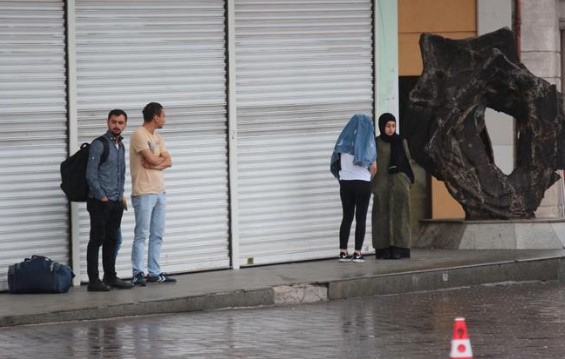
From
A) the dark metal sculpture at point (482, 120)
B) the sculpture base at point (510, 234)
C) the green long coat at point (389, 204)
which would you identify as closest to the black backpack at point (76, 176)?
the green long coat at point (389, 204)

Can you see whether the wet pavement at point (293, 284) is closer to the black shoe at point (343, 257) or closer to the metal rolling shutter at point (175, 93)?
the black shoe at point (343, 257)

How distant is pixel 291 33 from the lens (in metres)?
17.8

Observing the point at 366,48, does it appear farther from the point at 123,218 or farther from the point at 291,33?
the point at 123,218

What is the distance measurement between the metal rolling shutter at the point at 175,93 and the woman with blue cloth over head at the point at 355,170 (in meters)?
1.30

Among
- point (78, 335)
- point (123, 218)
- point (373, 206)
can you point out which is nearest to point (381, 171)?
point (373, 206)

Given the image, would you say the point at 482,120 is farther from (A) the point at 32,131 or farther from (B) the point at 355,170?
(A) the point at 32,131

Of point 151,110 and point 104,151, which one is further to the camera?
point 151,110

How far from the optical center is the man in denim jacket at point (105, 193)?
14914 mm

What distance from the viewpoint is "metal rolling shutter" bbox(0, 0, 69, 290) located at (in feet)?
50.2

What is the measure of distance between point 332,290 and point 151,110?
2.47m

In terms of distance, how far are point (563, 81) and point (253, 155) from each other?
912cm

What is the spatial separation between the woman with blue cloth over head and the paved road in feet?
6.70

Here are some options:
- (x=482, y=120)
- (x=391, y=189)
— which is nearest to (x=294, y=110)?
(x=391, y=189)

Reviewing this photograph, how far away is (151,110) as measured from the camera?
50.5 feet
